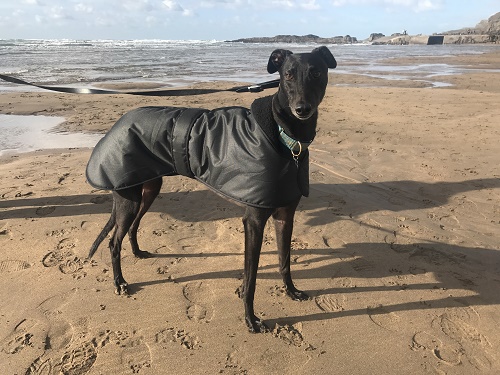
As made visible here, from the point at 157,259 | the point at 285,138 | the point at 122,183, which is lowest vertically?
the point at 157,259

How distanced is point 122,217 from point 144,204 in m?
0.50

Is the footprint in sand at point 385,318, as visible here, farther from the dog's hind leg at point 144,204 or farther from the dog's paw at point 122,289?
the dog's hind leg at point 144,204

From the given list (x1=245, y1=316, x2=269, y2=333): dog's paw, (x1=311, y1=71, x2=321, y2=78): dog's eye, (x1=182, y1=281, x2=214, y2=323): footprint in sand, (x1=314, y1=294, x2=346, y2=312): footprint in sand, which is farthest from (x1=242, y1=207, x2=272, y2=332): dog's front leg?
(x1=311, y1=71, x2=321, y2=78): dog's eye

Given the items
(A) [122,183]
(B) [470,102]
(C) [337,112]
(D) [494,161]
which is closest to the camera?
(A) [122,183]

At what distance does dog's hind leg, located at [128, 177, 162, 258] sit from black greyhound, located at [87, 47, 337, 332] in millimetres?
331

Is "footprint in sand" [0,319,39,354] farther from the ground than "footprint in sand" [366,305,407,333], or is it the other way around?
"footprint in sand" [0,319,39,354]

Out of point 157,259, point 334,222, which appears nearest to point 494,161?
point 334,222

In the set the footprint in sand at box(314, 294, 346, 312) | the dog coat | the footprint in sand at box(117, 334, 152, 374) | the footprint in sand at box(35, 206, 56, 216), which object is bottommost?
the footprint in sand at box(314, 294, 346, 312)

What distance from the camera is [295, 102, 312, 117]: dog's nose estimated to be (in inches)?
96.7

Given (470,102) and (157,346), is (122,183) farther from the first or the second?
(470,102)

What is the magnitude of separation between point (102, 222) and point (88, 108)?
8.17 m

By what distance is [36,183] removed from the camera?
211 inches

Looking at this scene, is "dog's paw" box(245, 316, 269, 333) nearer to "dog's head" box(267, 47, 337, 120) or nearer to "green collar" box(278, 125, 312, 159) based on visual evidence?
"green collar" box(278, 125, 312, 159)

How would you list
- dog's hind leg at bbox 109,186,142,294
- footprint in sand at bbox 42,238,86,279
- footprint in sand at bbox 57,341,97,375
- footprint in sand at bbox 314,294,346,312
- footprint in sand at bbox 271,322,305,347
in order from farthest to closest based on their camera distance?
footprint in sand at bbox 42,238,86,279 → dog's hind leg at bbox 109,186,142,294 → footprint in sand at bbox 314,294,346,312 → footprint in sand at bbox 271,322,305,347 → footprint in sand at bbox 57,341,97,375
